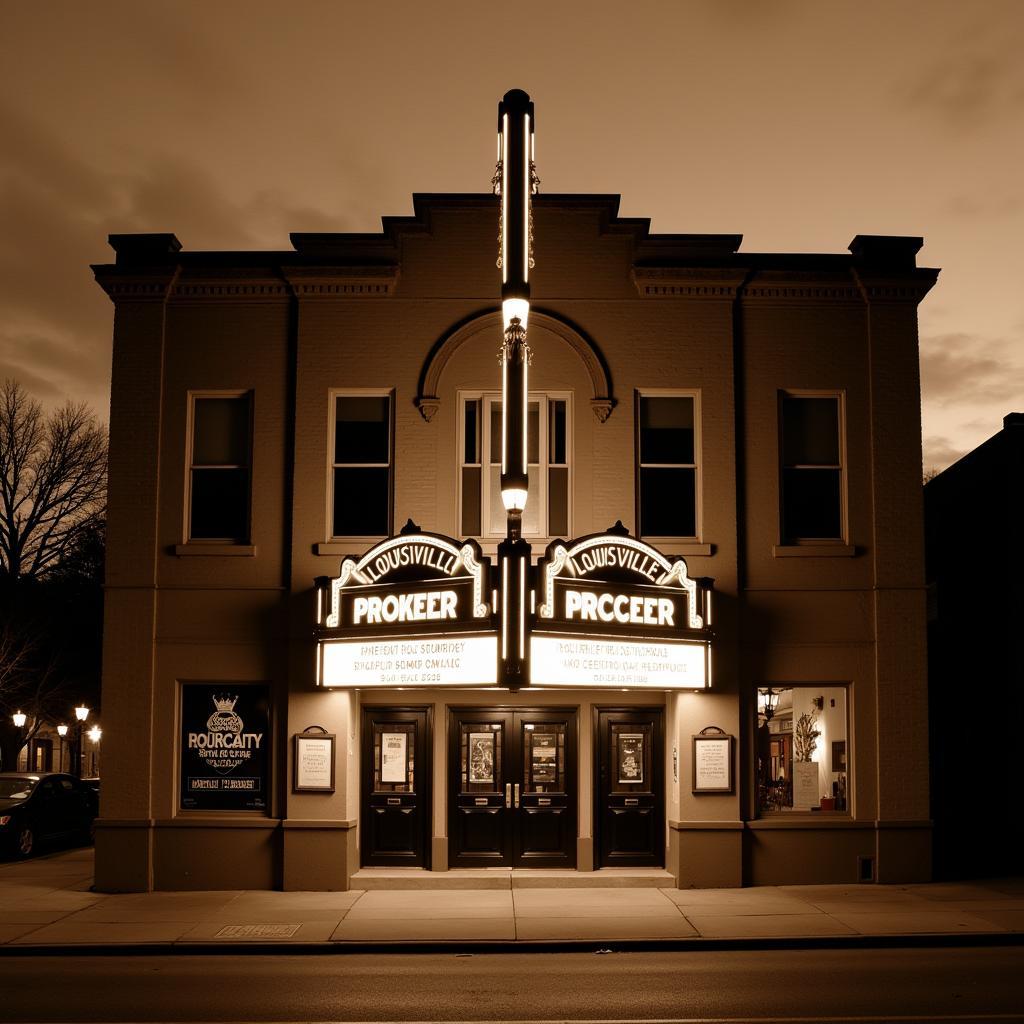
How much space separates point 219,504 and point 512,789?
5835 mm

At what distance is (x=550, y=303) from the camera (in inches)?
673

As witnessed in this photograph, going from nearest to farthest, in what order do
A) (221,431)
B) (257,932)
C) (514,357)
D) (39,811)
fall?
(257,932)
(514,357)
(221,431)
(39,811)

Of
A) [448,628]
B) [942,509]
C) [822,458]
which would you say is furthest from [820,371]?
[448,628]

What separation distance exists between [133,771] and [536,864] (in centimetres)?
572

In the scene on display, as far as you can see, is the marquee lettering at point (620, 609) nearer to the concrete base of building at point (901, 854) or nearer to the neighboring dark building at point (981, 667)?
the concrete base of building at point (901, 854)

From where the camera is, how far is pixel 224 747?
1655 centimetres

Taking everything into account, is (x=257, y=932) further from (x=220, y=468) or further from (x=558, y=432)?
(x=558, y=432)

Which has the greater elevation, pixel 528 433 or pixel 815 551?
pixel 528 433

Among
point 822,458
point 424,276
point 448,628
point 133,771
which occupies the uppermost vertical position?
point 424,276

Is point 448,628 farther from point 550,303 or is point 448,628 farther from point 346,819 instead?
point 550,303

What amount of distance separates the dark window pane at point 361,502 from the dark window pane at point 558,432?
2.43 meters

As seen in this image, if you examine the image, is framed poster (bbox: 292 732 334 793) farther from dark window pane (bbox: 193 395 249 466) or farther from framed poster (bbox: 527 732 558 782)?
dark window pane (bbox: 193 395 249 466)

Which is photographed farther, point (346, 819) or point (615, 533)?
point (346, 819)

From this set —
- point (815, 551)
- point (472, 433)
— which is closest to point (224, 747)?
point (472, 433)
